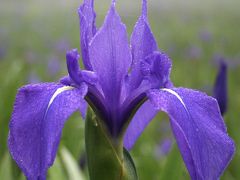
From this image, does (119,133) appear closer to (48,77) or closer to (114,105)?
(114,105)

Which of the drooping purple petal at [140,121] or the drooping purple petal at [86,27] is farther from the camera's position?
the drooping purple petal at [140,121]

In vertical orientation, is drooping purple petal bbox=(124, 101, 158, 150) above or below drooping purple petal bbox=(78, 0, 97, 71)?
below

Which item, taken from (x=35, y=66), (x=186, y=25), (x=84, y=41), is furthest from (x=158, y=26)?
(x=84, y=41)

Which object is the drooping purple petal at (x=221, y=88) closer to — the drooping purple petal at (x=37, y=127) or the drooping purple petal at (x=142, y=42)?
the drooping purple petal at (x=142, y=42)

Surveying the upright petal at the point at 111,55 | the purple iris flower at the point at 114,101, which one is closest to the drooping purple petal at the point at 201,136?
the purple iris flower at the point at 114,101

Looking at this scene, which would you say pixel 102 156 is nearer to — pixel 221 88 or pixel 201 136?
pixel 201 136

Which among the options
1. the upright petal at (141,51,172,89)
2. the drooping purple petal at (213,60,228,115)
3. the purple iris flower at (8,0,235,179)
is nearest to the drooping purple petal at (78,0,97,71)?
the purple iris flower at (8,0,235,179)

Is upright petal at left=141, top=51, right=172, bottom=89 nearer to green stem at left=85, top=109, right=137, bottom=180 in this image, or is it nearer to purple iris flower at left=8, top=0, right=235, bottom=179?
purple iris flower at left=8, top=0, right=235, bottom=179

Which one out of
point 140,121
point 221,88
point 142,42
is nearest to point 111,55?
point 142,42
